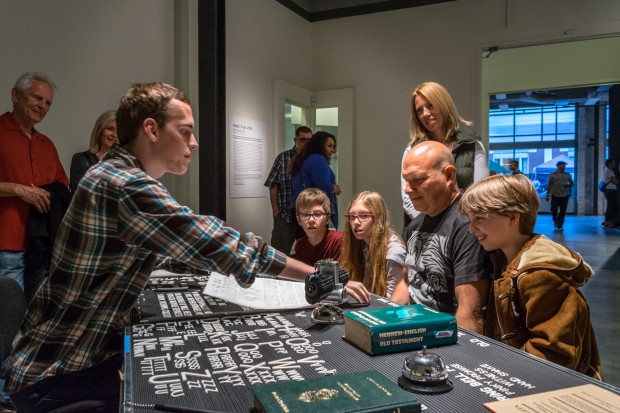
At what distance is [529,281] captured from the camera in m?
1.33

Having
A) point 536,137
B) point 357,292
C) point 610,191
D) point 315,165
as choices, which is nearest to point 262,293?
point 357,292

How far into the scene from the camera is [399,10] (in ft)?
20.3

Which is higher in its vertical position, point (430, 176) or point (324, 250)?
point (430, 176)

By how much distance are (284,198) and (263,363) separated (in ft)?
12.2

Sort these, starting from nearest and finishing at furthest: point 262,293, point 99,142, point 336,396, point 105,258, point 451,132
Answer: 1. point 336,396
2. point 105,258
3. point 262,293
4. point 451,132
5. point 99,142

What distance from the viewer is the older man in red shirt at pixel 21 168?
2.71 metres

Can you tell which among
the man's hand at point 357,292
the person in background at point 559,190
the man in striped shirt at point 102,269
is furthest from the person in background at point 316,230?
the person in background at point 559,190

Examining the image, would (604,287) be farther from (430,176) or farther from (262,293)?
(262,293)

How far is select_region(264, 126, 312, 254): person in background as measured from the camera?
446 cm

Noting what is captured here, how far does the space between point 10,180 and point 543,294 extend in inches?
109

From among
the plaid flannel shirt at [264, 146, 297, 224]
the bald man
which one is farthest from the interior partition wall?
the bald man

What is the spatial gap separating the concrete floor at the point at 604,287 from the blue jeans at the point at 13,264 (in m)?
3.31

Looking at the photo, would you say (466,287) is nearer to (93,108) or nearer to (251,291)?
(251,291)

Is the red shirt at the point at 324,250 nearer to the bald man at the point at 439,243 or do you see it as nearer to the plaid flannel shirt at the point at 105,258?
the bald man at the point at 439,243
